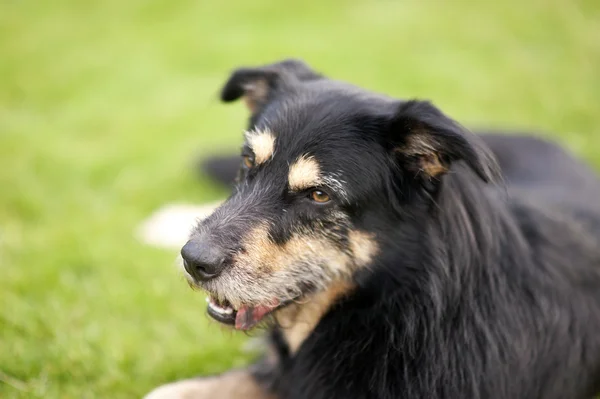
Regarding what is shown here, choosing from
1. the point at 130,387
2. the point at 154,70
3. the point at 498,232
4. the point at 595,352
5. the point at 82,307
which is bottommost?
the point at 595,352

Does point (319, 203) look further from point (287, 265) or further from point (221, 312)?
point (221, 312)

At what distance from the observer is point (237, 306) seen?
294cm

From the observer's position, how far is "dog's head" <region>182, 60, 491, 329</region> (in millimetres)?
2826

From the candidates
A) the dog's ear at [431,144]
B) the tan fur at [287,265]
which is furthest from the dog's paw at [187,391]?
the dog's ear at [431,144]

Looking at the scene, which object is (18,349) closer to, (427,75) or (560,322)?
(560,322)

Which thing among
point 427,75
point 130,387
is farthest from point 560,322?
point 427,75

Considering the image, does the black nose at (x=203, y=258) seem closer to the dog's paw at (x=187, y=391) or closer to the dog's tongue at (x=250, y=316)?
the dog's tongue at (x=250, y=316)

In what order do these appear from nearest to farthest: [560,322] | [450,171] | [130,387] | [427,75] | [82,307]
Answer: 1. [450,171]
2. [560,322]
3. [130,387]
4. [82,307]
5. [427,75]

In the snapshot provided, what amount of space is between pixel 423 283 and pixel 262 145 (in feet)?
3.81

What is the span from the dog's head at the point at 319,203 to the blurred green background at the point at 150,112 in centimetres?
140

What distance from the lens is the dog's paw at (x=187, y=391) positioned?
10.5 feet

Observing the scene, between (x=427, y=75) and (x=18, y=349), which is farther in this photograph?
(x=427, y=75)

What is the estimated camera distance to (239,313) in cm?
307

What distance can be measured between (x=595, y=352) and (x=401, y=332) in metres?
1.26
